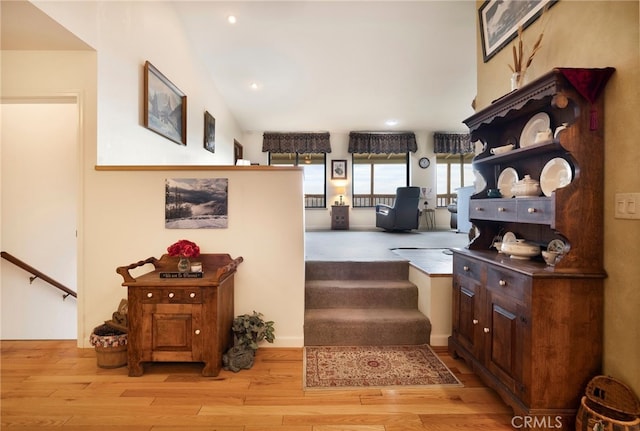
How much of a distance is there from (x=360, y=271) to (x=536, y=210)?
165cm

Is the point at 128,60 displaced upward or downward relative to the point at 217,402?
upward

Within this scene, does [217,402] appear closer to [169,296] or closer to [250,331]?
[250,331]

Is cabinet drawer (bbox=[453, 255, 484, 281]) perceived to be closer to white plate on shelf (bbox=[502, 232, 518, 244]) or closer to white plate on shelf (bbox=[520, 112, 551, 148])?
white plate on shelf (bbox=[502, 232, 518, 244])

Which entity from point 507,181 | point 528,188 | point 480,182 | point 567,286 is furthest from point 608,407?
point 480,182

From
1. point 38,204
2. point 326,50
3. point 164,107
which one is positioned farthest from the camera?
point 326,50

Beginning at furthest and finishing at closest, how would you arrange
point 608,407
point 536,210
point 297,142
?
1. point 297,142
2. point 536,210
3. point 608,407

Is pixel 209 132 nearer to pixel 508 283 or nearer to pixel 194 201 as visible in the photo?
pixel 194 201

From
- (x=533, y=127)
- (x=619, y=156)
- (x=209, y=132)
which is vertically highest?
(x=209, y=132)

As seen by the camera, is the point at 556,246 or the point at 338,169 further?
the point at 338,169

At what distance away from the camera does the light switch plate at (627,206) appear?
3.94ft

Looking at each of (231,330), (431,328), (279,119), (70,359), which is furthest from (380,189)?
(70,359)

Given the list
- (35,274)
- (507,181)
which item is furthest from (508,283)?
(35,274)

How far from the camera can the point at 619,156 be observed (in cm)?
127

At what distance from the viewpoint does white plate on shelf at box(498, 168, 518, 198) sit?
1920 mm
